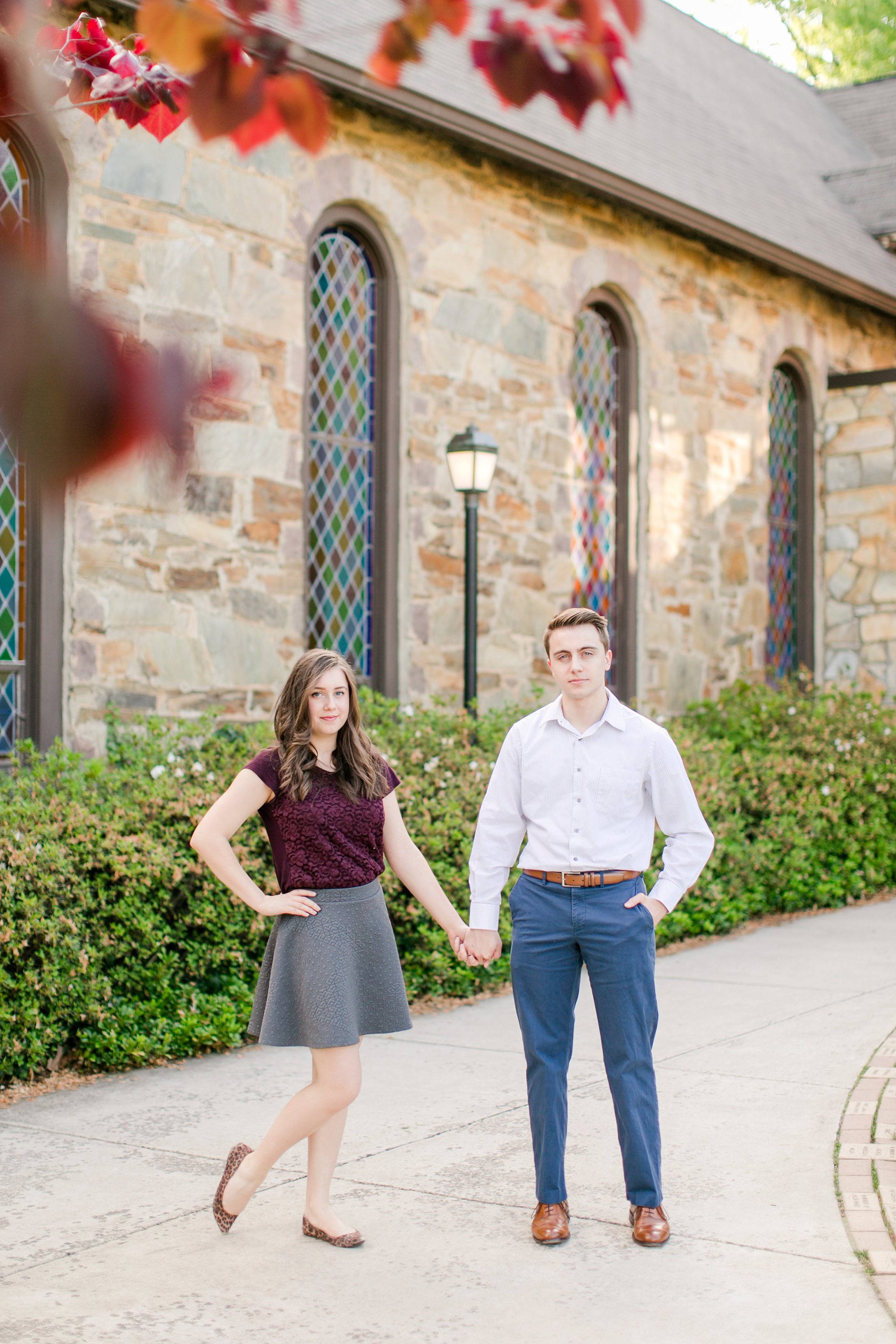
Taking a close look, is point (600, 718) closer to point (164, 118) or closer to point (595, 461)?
point (164, 118)

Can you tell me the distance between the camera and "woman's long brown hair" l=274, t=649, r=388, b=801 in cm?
401

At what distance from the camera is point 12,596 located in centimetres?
773

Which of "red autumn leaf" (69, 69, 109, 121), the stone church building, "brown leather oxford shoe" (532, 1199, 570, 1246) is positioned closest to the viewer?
"red autumn leaf" (69, 69, 109, 121)

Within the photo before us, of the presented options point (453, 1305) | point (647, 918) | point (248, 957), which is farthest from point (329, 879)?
point (248, 957)

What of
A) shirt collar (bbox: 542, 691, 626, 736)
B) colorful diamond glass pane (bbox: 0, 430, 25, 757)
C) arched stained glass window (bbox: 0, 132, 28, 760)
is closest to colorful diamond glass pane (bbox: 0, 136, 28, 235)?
arched stained glass window (bbox: 0, 132, 28, 760)

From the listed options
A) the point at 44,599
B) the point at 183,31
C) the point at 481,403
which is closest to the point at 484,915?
the point at 183,31

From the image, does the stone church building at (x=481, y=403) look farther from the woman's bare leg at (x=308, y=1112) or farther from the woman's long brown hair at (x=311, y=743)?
the woman's bare leg at (x=308, y=1112)

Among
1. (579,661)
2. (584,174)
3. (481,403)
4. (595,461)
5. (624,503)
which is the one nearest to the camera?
(579,661)

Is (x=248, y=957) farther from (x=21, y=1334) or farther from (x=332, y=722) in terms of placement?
(x=21, y=1334)

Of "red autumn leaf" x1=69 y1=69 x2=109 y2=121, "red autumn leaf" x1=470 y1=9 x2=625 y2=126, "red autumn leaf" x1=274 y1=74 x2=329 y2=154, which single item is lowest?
"red autumn leaf" x1=274 y1=74 x2=329 y2=154

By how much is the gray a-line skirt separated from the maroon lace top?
0.16ft

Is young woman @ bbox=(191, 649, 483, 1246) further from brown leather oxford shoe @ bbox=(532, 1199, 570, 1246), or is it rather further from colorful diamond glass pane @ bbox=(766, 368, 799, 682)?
colorful diamond glass pane @ bbox=(766, 368, 799, 682)

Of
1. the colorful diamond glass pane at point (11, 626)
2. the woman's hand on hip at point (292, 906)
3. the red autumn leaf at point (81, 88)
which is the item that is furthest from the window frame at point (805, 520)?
the red autumn leaf at point (81, 88)

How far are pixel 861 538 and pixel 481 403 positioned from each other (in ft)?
17.1
